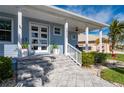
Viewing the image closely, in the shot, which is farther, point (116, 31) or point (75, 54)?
point (116, 31)

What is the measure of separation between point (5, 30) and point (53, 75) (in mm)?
4914

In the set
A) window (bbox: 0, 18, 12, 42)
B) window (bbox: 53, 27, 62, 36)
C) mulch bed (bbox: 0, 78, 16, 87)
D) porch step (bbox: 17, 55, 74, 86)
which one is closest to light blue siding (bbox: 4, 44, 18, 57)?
window (bbox: 0, 18, 12, 42)

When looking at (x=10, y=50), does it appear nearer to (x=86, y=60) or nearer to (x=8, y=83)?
(x=8, y=83)

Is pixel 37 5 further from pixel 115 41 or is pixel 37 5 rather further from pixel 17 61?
pixel 115 41

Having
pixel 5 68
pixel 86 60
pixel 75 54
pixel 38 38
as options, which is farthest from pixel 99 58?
pixel 5 68

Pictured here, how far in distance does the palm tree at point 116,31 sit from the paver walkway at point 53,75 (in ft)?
28.6

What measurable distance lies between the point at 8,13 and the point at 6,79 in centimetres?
507

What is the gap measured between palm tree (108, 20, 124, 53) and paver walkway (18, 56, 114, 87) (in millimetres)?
8725

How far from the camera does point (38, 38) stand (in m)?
12.4

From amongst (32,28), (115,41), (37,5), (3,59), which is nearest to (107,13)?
(115,41)

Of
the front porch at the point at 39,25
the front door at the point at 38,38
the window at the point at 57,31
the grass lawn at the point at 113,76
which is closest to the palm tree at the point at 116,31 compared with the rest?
the front porch at the point at 39,25

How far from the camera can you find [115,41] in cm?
1689
